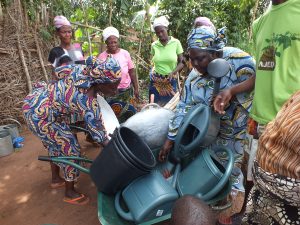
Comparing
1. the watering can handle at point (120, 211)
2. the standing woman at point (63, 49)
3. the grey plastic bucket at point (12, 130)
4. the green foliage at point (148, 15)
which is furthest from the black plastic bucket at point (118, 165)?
the green foliage at point (148, 15)

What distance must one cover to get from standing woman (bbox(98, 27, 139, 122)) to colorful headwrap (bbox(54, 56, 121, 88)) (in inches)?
54.6

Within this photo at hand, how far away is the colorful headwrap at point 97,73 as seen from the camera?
2318 millimetres

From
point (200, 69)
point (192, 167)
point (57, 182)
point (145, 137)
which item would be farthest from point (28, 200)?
point (200, 69)

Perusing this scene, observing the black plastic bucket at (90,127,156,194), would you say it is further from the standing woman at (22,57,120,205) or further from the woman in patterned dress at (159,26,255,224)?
the standing woman at (22,57,120,205)

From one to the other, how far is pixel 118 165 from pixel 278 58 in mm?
1153

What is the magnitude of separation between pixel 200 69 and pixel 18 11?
4426mm

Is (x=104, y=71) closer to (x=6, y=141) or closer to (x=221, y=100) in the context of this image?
(x=221, y=100)

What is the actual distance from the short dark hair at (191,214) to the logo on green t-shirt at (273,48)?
98cm

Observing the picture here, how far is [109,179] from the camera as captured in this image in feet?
6.30

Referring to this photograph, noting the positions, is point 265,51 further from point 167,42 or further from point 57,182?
point 167,42

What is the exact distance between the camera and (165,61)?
15.8 feet

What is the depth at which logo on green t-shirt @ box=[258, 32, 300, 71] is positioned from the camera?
4.84 feet

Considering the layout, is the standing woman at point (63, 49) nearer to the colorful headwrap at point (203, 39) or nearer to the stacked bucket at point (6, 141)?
the stacked bucket at point (6, 141)

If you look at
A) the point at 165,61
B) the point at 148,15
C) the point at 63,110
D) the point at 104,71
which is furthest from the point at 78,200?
the point at 148,15
